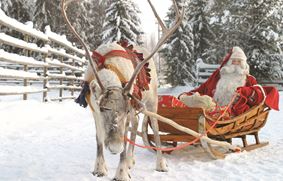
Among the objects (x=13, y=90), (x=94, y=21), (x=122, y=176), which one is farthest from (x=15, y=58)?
(x=94, y=21)

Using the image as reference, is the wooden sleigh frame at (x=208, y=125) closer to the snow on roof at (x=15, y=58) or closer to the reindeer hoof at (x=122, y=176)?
the reindeer hoof at (x=122, y=176)

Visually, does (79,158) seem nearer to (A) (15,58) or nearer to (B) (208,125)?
(B) (208,125)

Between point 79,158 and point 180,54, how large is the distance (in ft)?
70.5

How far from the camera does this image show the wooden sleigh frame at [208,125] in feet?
16.6

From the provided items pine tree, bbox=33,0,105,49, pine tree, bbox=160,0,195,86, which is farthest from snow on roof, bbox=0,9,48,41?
pine tree, bbox=33,0,105,49

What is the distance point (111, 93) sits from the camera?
344cm

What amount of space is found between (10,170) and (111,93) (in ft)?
5.23

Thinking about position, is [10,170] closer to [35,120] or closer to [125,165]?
[125,165]

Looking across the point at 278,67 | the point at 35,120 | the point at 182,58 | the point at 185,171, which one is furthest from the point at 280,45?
the point at 185,171

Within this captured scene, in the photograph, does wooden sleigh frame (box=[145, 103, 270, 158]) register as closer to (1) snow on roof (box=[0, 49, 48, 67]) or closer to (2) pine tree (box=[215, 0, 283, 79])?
(1) snow on roof (box=[0, 49, 48, 67])

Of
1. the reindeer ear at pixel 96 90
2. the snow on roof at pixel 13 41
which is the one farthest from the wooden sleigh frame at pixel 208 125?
the snow on roof at pixel 13 41

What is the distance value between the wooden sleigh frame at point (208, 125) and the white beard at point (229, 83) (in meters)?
0.91

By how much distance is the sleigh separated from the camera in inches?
199

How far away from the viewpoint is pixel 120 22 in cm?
2492
